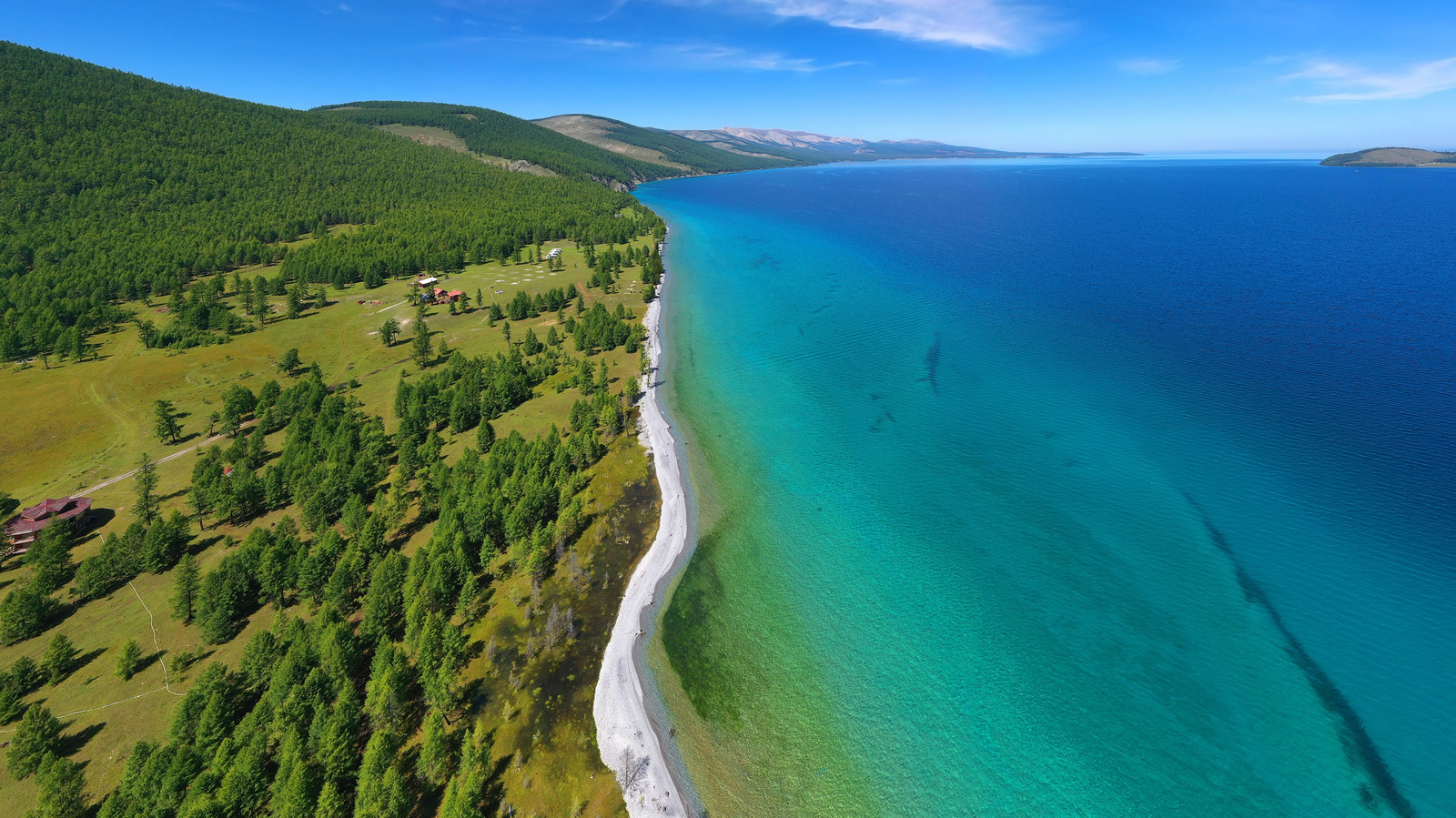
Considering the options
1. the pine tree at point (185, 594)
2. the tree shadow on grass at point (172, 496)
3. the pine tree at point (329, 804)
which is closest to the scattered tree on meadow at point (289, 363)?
the tree shadow on grass at point (172, 496)

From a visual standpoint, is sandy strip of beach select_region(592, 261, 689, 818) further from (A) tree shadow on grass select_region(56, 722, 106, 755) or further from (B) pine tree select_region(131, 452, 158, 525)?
(B) pine tree select_region(131, 452, 158, 525)

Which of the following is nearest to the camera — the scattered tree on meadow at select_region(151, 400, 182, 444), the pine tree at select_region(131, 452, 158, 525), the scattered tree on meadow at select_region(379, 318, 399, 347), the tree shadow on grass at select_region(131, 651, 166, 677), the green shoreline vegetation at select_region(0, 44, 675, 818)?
the green shoreline vegetation at select_region(0, 44, 675, 818)

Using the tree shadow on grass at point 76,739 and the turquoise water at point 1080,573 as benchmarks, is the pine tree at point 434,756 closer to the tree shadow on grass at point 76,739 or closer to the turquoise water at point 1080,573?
the turquoise water at point 1080,573

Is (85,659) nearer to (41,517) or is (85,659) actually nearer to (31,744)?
(31,744)

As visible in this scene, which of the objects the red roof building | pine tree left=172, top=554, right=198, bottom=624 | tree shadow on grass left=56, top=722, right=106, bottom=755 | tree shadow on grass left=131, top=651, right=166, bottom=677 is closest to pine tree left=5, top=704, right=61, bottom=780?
tree shadow on grass left=56, top=722, right=106, bottom=755

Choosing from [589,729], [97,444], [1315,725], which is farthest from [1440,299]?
[97,444]

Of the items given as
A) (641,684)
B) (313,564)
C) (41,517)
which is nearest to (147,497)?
(41,517)
